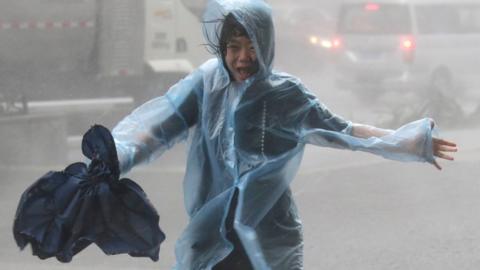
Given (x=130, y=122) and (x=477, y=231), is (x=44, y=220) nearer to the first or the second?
(x=130, y=122)

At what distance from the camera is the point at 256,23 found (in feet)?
8.57

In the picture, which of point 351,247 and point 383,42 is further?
point 383,42

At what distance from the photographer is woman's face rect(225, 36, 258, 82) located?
8.65 ft

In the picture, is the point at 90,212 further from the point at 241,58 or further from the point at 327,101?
the point at 327,101

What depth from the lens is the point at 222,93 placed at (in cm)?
267

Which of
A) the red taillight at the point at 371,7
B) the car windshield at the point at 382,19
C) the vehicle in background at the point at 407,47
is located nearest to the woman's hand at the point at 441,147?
the vehicle in background at the point at 407,47

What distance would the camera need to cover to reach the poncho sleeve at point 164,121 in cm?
269

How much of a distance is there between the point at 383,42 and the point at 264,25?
1123 cm

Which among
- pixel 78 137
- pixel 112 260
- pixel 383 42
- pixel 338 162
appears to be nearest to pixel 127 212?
pixel 112 260

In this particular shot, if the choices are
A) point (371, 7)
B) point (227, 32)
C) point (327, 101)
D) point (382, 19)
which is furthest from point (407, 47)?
point (227, 32)

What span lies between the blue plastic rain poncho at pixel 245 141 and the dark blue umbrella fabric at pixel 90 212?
156 mm

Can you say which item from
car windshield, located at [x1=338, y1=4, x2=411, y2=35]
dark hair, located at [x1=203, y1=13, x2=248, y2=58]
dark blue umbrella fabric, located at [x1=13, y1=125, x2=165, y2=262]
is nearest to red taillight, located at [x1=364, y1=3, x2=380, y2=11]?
car windshield, located at [x1=338, y1=4, x2=411, y2=35]

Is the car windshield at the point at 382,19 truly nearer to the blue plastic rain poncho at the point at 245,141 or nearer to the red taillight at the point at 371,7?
the red taillight at the point at 371,7

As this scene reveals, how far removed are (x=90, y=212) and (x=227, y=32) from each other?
71 cm
